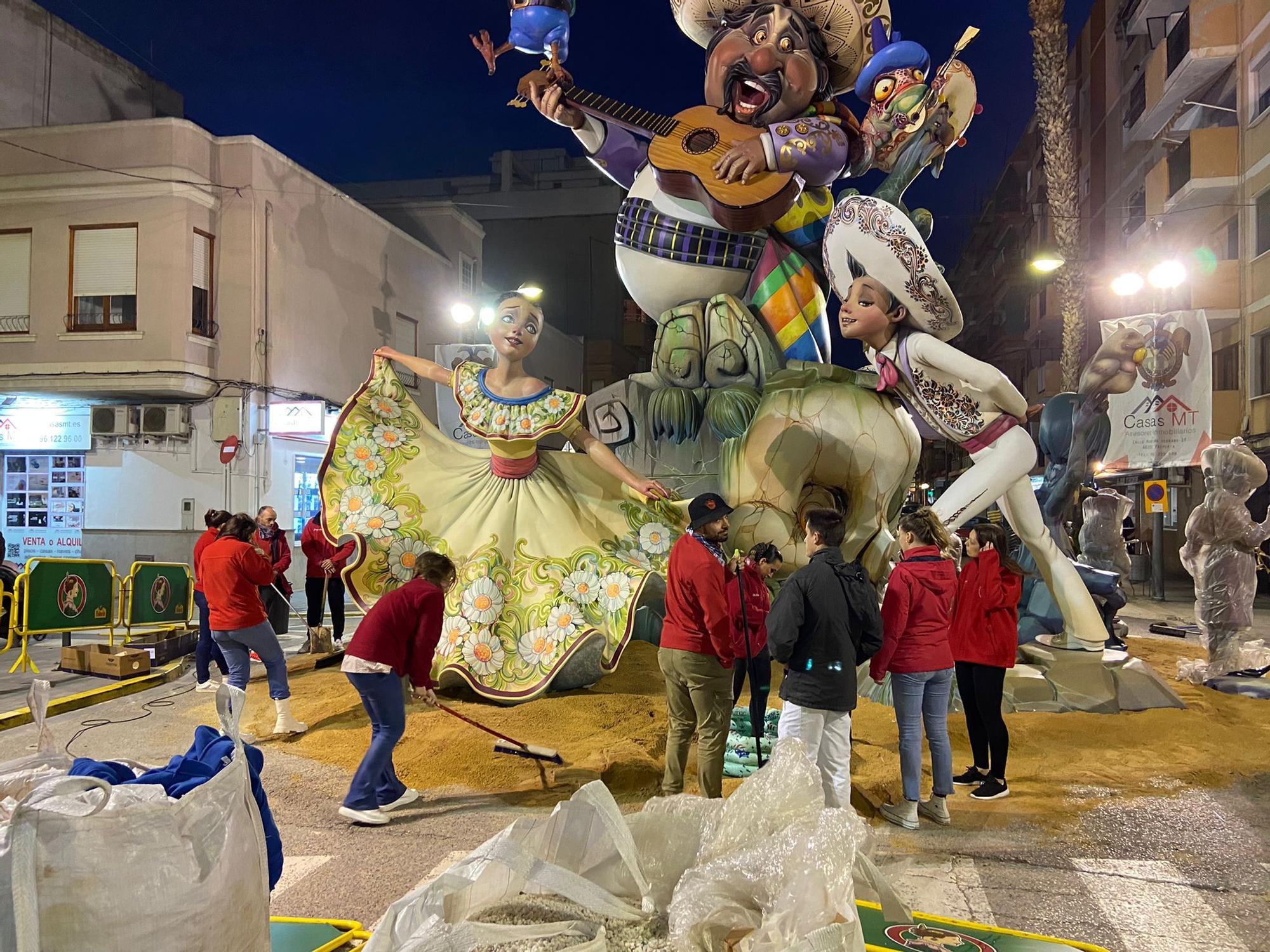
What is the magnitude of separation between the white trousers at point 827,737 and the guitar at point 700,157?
14.1ft

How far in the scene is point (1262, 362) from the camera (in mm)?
15914

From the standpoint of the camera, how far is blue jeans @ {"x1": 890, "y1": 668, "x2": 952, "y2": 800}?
4223 millimetres

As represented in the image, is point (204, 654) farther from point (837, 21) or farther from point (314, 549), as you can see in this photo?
point (837, 21)

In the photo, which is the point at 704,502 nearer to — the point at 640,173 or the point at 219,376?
the point at 640,173

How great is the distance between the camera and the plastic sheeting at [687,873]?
5.01ft

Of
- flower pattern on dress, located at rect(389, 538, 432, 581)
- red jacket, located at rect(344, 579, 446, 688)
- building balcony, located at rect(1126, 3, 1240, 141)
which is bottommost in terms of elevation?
red jacket, located at rect(344, 579, 446, 688)

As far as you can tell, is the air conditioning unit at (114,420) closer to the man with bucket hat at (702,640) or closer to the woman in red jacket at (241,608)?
the woman in red jacket at (241,608)

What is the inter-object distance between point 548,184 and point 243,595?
22.2 meters

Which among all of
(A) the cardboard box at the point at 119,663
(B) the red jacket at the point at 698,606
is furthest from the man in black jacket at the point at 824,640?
(A) the cardboard box at the point at 119,663

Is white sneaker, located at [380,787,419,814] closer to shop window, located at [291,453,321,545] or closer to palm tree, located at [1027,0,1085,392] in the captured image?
shop window, located at [291,453,321,545]

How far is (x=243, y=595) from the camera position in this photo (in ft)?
18.1

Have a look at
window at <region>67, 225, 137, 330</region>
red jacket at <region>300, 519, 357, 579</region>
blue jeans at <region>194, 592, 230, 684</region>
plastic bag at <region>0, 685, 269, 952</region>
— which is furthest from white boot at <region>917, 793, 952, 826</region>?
window at <region>67, 225, 137, 330</region>

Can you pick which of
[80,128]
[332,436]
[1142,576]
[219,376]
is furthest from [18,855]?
[1142,576]

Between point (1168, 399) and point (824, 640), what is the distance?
11.7m
